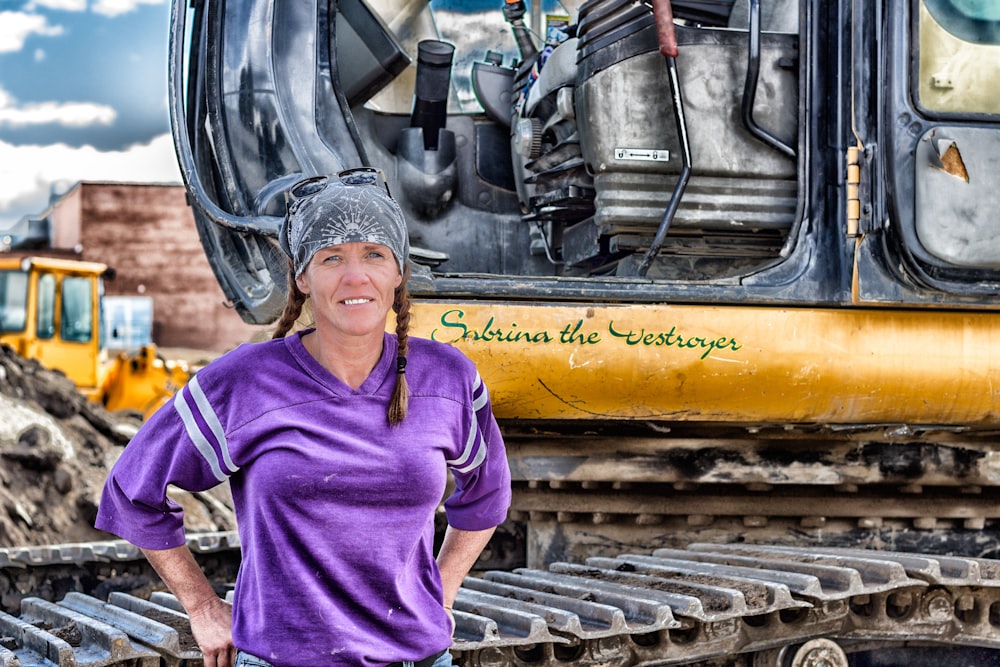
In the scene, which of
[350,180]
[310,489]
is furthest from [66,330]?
[310,489]

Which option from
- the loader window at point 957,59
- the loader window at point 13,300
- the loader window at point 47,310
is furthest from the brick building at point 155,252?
the loader window at point 957,59

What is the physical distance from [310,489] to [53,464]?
25.3 ft

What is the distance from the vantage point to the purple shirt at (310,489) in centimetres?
218

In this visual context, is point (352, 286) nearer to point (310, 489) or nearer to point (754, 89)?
point (310, 489)

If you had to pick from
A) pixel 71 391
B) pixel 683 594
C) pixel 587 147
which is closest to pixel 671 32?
pixel 587 147

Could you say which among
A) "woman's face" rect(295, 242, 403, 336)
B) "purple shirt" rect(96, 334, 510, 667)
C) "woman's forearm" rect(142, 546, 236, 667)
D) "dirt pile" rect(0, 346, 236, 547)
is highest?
"woman's face" rect(295, 242, 403, 336)

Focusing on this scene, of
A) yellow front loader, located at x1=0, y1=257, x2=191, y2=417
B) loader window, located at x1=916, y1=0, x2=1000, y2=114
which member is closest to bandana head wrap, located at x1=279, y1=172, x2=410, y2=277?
loader window, located at x1=916, y1=0, x2=1000, y2=114

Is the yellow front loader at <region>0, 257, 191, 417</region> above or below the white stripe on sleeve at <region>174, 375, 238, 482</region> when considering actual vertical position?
below

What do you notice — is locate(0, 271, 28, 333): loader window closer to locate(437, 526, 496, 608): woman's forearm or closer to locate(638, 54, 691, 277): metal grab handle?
locate(638, 54, 691, 277): metal grab handle

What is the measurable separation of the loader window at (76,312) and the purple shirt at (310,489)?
1464 cm

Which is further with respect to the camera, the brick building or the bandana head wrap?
the brick building

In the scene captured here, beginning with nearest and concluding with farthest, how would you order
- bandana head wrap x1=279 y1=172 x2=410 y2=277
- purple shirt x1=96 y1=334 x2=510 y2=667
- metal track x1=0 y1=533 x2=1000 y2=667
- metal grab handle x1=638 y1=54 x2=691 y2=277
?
purple shirt x1=96 y1=334 x2=510 y2=667
bandana head wrap x1=279 y1=172 x2=410 y2=277
metal track x1=0 y1=533 x2=1000 y2=667
metal grab handle x1=638 y1=54 x2=691 y2=277

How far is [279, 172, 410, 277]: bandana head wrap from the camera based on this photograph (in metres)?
2.30

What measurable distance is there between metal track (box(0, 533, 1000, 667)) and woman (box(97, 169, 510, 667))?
104 centimetres
